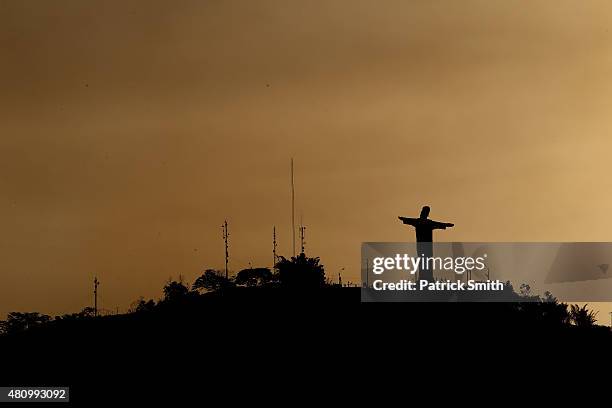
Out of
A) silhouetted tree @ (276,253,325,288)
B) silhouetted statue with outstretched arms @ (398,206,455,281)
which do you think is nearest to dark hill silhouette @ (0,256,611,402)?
silhouetted statue with outstretched arms @ (398,206,455,281)

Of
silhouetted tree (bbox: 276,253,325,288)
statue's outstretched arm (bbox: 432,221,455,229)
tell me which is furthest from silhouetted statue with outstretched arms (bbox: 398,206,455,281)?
silhouetted tree (bbox: 276,253,325,288)

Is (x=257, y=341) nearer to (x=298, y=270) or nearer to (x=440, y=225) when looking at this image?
(x=440, y=225)

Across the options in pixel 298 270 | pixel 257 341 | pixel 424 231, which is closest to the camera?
pixel 424 231

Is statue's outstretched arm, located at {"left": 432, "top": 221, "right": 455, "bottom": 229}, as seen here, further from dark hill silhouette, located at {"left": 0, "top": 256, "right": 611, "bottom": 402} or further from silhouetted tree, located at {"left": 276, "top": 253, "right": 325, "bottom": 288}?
silhouetted tree, located at {"left": 276, "top": 253, "right": 325, "bottom": 288}

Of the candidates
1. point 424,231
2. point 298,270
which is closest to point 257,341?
point 424,231

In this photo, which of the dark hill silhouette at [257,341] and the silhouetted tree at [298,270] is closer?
the dark hill silhouette at [257,341]

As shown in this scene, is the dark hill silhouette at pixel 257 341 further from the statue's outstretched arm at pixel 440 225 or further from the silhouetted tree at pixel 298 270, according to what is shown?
the silhouetted tree at pixel 298 270

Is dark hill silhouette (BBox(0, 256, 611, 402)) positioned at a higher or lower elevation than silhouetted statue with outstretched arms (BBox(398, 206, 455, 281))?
lower

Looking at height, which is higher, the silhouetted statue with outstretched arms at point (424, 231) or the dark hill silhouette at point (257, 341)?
the silhouetted statue with outstretched arms at point (424, 231)

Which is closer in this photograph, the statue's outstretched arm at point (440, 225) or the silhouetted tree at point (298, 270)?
the statue's outstretched arm at point (440, 225)

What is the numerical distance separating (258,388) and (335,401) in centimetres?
560

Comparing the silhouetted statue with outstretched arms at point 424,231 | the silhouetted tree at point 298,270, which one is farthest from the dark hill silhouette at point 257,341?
the silhouetted tree at point 298,270

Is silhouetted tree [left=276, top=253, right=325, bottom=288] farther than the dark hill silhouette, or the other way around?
silhouetted tree [left=276, top=253, right=325, bottom=288]

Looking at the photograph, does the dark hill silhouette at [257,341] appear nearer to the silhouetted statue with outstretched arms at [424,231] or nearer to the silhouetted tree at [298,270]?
the silhouetted statue with outstretched arms at [424,231]
